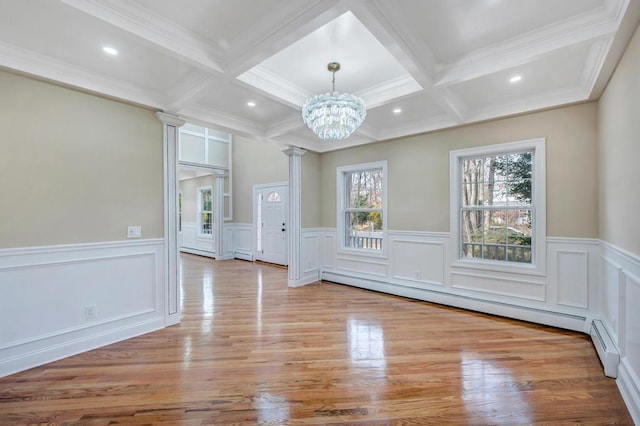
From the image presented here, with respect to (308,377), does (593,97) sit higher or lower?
higher

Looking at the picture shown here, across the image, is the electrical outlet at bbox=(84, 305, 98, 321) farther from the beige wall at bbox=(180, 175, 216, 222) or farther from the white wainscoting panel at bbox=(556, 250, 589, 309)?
the beige wall at bbox=(180, 175, 216, 222)

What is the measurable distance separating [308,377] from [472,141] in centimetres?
339

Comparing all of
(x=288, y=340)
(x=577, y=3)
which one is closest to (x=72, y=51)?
(x=288, y=340)

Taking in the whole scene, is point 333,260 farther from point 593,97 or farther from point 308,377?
point 593,97

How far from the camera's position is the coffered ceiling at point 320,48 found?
178 cm

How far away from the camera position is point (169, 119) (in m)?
3.12

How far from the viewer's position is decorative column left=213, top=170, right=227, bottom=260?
7.59 m

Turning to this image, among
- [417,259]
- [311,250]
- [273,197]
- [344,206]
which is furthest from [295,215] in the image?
[273,197]

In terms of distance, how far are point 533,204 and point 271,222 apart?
5.34m

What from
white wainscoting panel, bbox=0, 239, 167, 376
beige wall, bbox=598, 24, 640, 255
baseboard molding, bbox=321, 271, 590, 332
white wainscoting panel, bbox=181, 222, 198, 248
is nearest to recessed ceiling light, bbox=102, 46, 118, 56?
white wainscoting panel, bbox=0, 239, 167, 376

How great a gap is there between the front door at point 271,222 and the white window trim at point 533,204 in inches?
154

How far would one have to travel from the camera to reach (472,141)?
3.65 m

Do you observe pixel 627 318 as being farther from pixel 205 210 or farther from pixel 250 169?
pixel 205 210

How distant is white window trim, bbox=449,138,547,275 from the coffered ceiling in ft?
1.37
